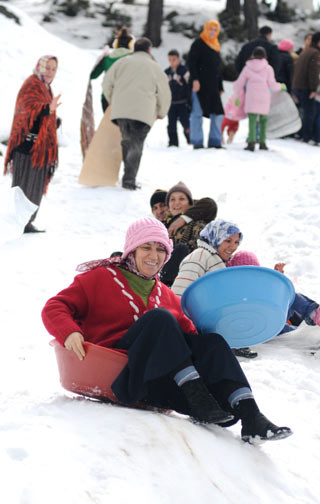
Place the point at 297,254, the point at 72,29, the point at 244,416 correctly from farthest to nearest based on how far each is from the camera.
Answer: the point at 72,29
the point at 297,254
the point at 244,416

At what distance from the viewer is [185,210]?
545 cm

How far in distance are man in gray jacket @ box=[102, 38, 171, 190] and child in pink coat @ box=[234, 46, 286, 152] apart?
9.33ft

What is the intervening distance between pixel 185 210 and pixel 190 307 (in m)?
2.42

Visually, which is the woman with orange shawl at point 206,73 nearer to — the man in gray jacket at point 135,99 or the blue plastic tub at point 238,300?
the man in gray jacket at point 135,99

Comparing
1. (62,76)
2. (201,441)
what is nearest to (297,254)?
(201,441)

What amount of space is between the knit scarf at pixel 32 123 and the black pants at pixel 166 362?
3881 millimetres

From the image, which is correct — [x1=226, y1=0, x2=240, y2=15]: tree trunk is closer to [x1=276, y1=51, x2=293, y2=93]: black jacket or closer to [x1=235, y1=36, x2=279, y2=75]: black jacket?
[x1=276, y1=51, x2=293, y2=93]: black jacket

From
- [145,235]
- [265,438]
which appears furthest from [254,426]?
[145,235]

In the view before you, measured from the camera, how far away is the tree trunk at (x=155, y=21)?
19.7 m

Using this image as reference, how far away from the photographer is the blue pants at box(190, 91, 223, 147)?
1103cm

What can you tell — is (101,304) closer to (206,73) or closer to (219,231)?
(219,231)

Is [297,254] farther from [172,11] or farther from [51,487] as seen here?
[172,11]

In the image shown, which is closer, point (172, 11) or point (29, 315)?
point (29, 315)

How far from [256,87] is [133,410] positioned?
29.6 feet
